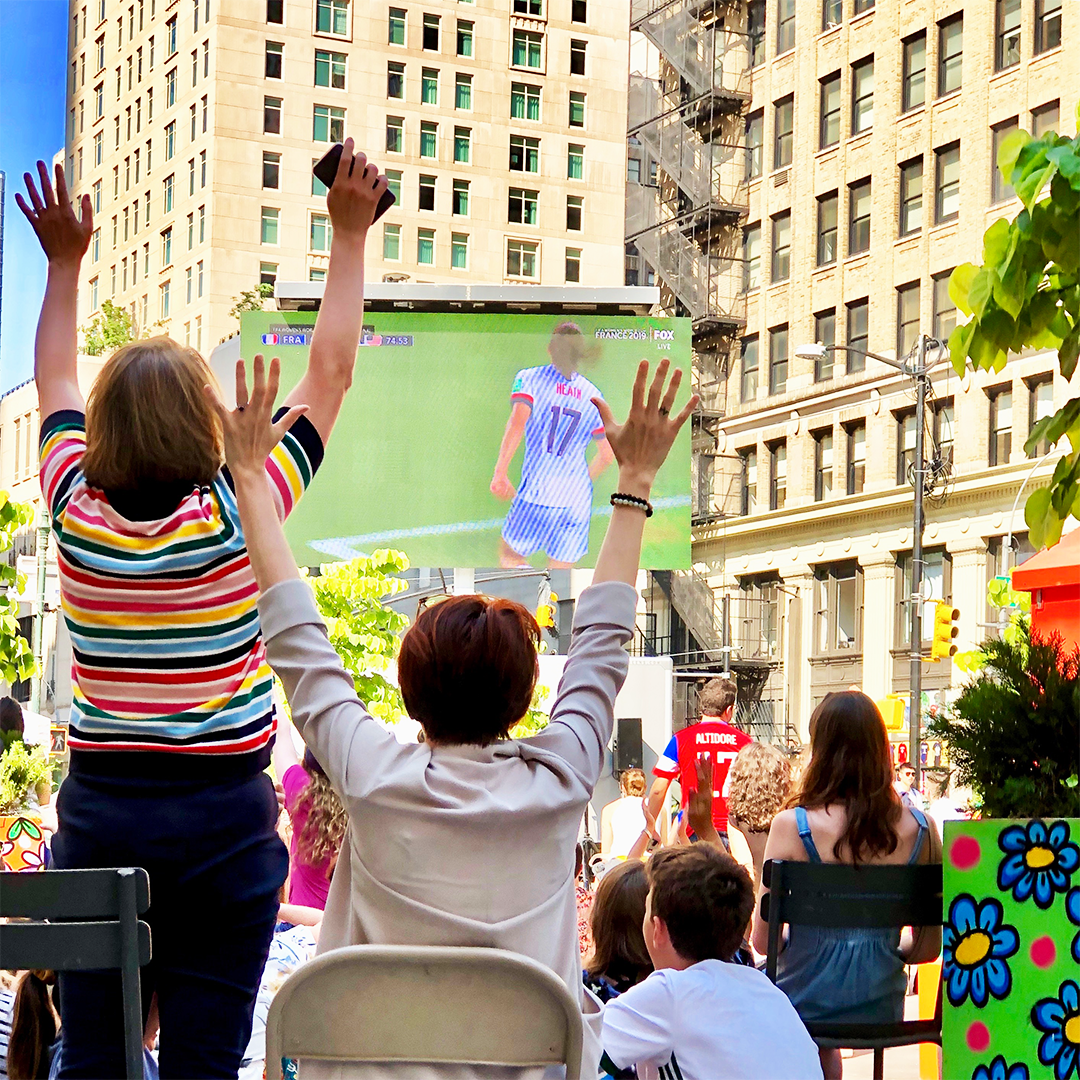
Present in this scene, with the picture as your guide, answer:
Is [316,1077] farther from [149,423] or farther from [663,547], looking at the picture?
[663,547]

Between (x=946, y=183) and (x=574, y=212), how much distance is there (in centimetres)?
1468

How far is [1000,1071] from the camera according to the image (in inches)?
123

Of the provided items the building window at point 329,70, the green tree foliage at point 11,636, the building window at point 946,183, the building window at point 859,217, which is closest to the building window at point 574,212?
the building window at point 329,70

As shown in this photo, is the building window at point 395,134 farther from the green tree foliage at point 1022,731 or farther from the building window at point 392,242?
the green tree foliage at point 1022,731

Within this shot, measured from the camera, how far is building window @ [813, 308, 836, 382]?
3803 cm

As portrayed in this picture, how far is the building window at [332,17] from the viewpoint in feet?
67.2

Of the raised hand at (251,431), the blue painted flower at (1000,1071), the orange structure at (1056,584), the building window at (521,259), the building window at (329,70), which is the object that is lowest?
the blue painted flower at (1000,1071)

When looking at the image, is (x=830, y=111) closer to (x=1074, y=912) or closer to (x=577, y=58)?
(x=577, y=58)

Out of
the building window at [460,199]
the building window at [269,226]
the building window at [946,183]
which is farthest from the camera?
the building window at [946,183]

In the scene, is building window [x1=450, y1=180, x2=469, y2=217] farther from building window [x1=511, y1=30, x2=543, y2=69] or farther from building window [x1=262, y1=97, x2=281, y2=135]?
building window [x1=262, y1=97, x2=281, y2=135]

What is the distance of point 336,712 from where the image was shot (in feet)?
6.34

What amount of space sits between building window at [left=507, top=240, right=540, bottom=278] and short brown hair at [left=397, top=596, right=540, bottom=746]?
19683mm

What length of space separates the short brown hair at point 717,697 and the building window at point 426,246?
51.3 ft

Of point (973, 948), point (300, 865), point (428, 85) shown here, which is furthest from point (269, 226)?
point (973, 948)
